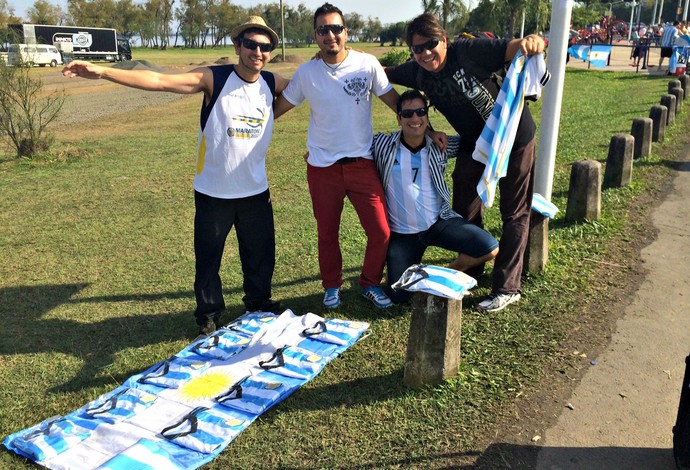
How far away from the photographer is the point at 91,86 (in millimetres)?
27203

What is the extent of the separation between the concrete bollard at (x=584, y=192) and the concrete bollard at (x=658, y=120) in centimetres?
449

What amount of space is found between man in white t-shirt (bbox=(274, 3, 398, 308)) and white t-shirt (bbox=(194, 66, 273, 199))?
0.26 metres

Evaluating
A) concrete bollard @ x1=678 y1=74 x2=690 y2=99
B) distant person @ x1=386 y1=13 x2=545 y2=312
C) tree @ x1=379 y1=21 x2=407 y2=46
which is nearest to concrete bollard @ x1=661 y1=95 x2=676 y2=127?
concrete bollard @ x1=678 y1=74 x2=690 y2=99

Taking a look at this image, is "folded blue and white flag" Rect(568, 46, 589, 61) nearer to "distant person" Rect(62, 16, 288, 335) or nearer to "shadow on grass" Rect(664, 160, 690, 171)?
"shadow on grass" Rect(664, 160, 690, 171)

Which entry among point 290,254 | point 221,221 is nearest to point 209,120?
point 221,221

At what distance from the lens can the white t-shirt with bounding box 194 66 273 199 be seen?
12.8 ft

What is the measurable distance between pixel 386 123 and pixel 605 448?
423 inches

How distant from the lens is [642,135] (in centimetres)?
841

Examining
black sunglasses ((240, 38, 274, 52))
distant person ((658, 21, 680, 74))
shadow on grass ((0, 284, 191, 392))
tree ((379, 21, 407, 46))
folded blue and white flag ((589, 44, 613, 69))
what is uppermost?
tree ((379, 21, 407, 46))

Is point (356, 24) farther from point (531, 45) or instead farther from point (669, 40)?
point (531, 45)

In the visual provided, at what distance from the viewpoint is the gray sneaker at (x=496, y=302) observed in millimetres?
4281

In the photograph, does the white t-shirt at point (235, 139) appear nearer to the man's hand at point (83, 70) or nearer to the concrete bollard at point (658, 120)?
the man's hand at point (83, 70)

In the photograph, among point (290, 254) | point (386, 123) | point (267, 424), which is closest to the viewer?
point (267, 424)

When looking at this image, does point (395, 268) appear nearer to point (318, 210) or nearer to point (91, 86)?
point (318, 210)
